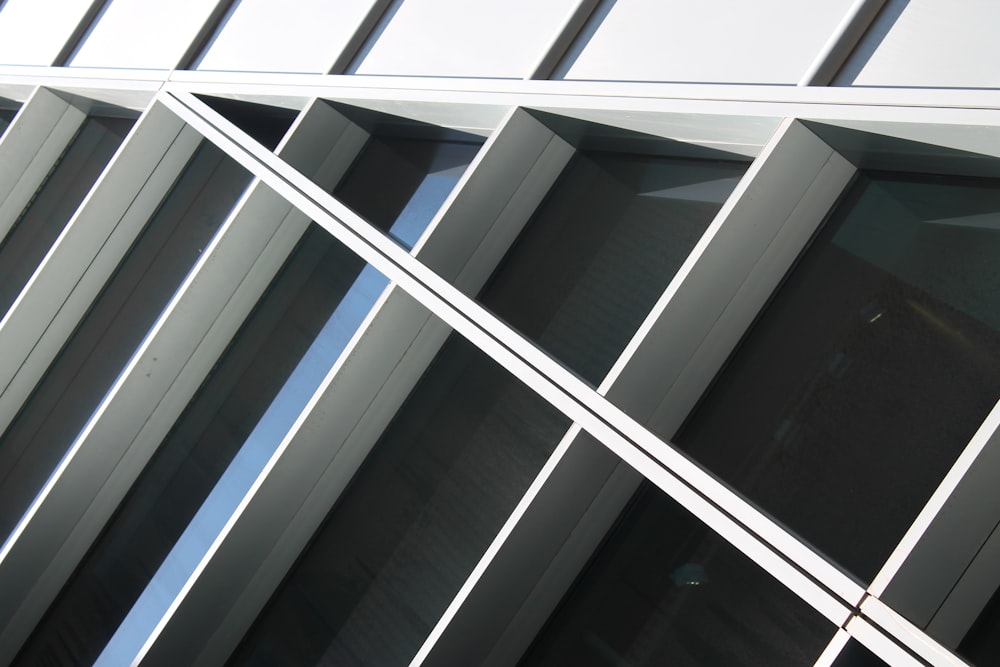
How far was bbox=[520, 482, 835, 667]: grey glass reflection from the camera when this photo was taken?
10.9 feet

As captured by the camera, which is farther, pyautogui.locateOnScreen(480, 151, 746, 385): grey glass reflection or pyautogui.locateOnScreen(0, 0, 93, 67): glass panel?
pyautogui.locateOnScreen(0, 0, 93, 67): glass panel

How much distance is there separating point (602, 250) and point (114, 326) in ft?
13.4

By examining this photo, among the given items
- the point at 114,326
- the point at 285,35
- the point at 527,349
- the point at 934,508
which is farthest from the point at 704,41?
the point at 114,326

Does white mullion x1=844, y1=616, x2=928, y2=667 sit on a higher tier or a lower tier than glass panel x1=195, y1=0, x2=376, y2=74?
lower

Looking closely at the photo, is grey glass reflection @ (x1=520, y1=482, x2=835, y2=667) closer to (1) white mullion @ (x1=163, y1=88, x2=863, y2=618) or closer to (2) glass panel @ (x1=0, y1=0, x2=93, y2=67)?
(1) white mullion @ (x1=163, y1=88, x2=863, y2=618)

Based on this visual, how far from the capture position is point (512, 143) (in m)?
4.47

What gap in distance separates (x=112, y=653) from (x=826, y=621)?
13.3ft

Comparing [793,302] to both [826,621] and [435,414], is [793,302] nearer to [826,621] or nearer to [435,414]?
[826,621]

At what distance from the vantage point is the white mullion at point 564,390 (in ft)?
9.08

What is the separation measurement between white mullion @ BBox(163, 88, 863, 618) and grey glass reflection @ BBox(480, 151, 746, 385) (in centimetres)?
48

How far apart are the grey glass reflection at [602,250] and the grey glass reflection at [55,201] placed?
4739mm

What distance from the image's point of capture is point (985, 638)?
2939mm

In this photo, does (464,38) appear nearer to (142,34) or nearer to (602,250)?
(602,250)

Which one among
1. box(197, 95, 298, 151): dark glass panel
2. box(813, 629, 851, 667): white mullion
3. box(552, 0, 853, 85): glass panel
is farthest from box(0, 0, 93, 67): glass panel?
box(813, 629, 851, 667): white mullion
